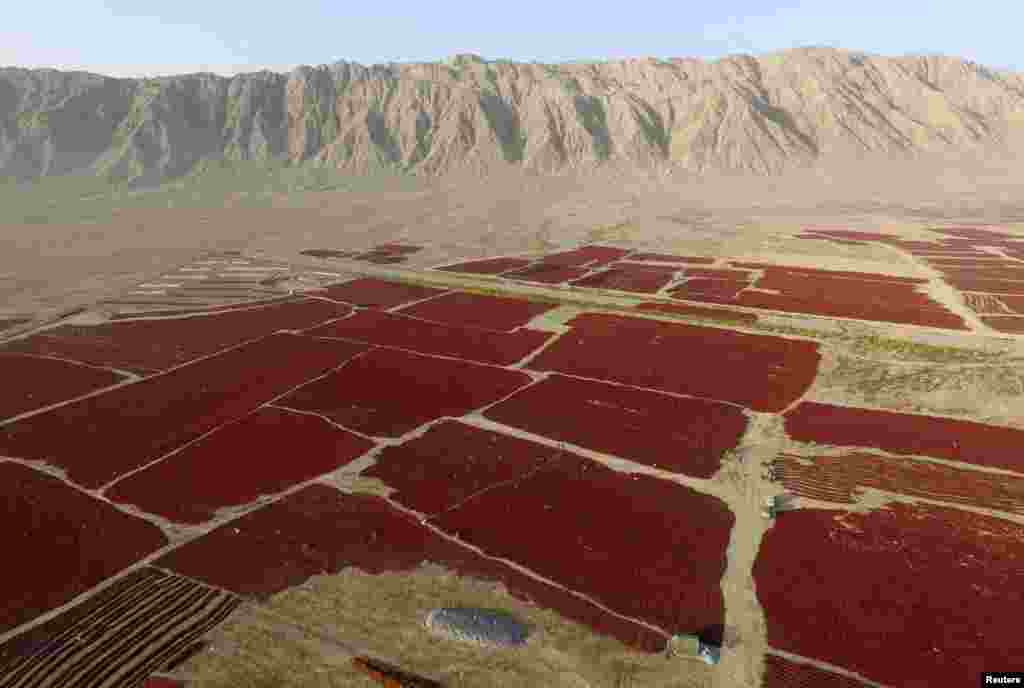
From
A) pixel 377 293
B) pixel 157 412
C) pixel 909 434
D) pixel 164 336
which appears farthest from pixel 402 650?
pixel 377 293

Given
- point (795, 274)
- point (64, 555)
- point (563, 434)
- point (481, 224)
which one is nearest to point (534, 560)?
point (563, 434)

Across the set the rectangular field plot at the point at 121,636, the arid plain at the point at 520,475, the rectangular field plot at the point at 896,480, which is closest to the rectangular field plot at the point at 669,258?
the arid plain at the point at 520,475

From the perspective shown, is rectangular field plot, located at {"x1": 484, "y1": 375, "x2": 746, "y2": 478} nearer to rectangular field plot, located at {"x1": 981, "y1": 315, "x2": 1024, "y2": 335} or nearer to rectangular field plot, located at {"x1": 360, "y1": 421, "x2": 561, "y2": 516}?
rectangular field plot, located at {"x1": 360, "y1": 421, "x2": 561, "y2": 516}

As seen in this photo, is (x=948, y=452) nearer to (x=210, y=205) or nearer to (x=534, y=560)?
(x=534, y=560)

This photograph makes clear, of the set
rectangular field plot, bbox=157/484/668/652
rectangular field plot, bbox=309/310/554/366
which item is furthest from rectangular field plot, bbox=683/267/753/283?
rectangular field plot, bbox=157/484/668/652

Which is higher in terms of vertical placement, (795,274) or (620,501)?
(795,274)

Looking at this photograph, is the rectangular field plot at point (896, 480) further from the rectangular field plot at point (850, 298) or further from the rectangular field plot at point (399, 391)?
the rectangular field plot at point (850, 298)
